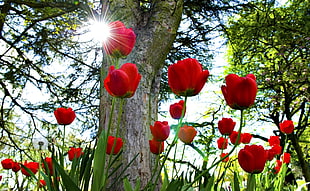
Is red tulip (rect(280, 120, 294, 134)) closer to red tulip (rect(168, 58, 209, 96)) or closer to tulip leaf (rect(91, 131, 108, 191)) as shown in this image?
red tulip (rect(168, 58, 209, 96))

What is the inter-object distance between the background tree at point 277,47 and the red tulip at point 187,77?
323 cm

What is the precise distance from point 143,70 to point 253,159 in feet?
5.02

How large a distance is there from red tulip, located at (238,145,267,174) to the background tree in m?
3.10

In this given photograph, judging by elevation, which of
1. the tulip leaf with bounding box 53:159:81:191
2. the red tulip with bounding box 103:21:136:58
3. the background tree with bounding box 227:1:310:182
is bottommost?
the tulip leaf with bounding box 53:159:81:191

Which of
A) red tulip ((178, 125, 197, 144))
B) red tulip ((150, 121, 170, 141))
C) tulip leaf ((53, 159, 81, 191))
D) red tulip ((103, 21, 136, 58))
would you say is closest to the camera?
tulip leaf ((53, 159, 81, 191))

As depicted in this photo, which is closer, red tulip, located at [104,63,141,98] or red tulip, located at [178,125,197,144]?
red tulip, located at [104,63,141,98]

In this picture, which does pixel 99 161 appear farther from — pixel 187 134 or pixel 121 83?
pixel 187 134

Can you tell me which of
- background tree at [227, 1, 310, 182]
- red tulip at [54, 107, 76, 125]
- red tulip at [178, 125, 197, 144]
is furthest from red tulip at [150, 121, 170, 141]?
background tree at [227, 1, 310, 182]

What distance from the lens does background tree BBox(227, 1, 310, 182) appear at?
4.73 metres

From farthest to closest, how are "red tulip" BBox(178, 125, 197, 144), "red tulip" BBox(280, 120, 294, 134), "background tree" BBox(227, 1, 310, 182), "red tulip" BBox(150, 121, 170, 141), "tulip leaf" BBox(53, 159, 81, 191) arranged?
"background tree" BBox(227, 1, 310, 182) → "red tulip" BBox(280, 120, 294, 134) → "red tulip" BBox(178, 125, 197, 144) → "red tulip" BBox(150, 121, 170, 141) → "tulip leaf" BBox(53, 159, 81, 191)

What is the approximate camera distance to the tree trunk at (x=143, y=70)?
6.36 feet

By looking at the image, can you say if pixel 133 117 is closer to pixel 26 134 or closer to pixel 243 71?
pixel 26 134

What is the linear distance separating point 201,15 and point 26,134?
131 inches

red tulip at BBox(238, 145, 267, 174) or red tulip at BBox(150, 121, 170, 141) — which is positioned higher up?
red tulip at BBox(150, 121, 170, 141)
